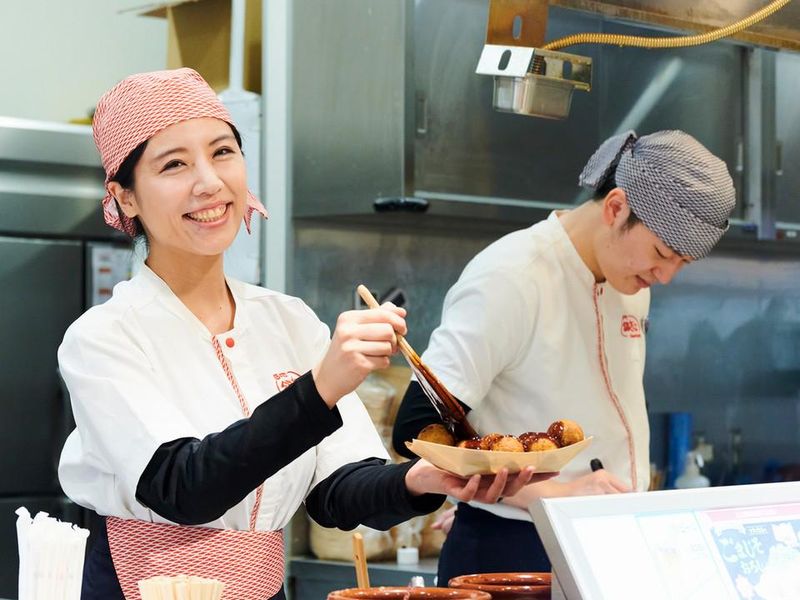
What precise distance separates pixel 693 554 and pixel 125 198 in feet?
3.02

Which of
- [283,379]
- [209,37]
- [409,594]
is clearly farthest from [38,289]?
[409,594]

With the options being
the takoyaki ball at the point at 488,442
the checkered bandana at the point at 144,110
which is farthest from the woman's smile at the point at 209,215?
the takoyaki ball at the point at 488,442

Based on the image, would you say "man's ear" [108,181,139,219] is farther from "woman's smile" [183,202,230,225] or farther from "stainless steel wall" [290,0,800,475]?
"stainless steel wall" [290,0,800,475]

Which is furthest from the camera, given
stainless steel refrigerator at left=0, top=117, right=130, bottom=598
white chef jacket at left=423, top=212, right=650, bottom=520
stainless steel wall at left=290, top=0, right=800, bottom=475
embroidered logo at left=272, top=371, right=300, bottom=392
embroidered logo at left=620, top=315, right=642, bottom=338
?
stainless steel refrigerator at left=0, top=117, right=130, bottom=598

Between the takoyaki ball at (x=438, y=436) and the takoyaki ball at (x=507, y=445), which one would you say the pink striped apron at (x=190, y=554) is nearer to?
the takoyaki ball at (x=438, y=436)

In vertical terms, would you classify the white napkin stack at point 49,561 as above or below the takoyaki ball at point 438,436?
below

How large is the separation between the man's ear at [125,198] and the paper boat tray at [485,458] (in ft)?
1.82

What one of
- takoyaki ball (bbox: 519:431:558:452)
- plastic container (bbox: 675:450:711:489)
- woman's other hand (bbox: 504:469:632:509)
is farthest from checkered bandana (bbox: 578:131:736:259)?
plastic container (bbox: 675:450:711:489)

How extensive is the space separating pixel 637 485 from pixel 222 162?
108cm

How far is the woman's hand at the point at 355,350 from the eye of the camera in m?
1.47

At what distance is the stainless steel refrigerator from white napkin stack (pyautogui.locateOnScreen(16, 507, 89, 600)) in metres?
2.04

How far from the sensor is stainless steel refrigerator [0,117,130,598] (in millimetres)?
3281

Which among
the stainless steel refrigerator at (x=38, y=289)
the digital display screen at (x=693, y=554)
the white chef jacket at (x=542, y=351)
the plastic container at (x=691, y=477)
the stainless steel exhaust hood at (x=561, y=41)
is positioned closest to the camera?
the digital display screen at (x=693, y=554)

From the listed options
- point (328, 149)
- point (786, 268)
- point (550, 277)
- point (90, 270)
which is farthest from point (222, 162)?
point (786, 268)
